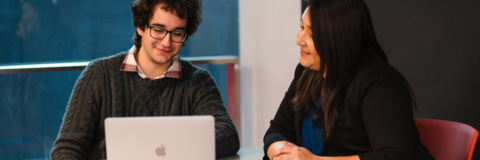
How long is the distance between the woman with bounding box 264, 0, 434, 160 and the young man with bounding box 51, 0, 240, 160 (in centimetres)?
43

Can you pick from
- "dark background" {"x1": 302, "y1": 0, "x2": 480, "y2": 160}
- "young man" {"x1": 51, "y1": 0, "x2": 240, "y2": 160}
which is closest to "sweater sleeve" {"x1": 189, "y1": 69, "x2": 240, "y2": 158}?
"young man" {"x1": 51, "y1": 0, "x2": 240, "y2": 160}

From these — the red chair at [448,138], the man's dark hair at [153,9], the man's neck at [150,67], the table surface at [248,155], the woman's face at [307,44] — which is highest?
the man's dark hair at [153,9]

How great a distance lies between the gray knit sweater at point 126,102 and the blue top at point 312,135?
0.98ft

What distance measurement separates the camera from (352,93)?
4.25ft

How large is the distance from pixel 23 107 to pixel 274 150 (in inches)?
92.6

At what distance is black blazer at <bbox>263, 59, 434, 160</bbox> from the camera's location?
46.5 inches

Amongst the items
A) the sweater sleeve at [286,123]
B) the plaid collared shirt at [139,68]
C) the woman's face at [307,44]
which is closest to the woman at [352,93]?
the woman's face at [307,44]

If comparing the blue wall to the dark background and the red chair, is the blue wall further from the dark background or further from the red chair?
the red chair

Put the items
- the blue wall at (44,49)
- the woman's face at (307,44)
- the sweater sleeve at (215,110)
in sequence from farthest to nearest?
1. the blue wall at (44,49)
2. the sweater sleeve at (215,110)
3. the woman's face at (307,44)

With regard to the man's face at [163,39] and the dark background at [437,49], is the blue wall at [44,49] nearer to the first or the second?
the man's face at [163,39]

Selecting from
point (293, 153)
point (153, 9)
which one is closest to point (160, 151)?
point (293, 153)

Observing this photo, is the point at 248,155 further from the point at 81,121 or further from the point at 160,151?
the point at 81,121

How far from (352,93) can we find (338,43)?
0.62ft

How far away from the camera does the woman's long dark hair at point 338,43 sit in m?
1.24
